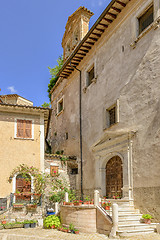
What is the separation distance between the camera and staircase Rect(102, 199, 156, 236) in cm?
914

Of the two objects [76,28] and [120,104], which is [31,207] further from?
[76,28]

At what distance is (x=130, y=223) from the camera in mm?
9719

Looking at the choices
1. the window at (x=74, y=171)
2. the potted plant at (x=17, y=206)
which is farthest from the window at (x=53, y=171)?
the potted plant at (x=17, y=206)

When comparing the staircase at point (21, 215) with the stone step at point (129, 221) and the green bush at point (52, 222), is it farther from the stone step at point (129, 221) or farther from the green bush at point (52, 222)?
the stone step at point (129, 221)

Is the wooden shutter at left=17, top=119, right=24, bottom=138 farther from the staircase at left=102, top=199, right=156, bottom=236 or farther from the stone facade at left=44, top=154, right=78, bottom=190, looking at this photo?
the staircase at left=102, top=199, right=156, bottom=236

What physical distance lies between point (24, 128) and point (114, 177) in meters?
5.81

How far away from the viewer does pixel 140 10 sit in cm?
1242

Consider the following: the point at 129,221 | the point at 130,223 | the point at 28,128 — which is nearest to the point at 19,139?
the point at 28,128

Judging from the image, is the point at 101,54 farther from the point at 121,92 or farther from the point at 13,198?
the point at 13,198

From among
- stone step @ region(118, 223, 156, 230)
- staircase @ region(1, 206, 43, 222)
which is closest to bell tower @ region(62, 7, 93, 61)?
staircase @ region(1, 206, 43, 222)

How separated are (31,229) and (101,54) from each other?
10.2 m

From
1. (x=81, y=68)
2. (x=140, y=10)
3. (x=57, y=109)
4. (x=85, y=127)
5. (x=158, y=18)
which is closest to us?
(x=158, y=18)

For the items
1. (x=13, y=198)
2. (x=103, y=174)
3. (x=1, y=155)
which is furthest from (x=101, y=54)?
(x=13, y=198)

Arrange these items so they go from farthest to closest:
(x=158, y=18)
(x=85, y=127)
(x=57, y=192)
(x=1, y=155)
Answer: (x=85, y=127)
(x=57, y=192)
(x=1, y=155)
(x=158, y=18)
